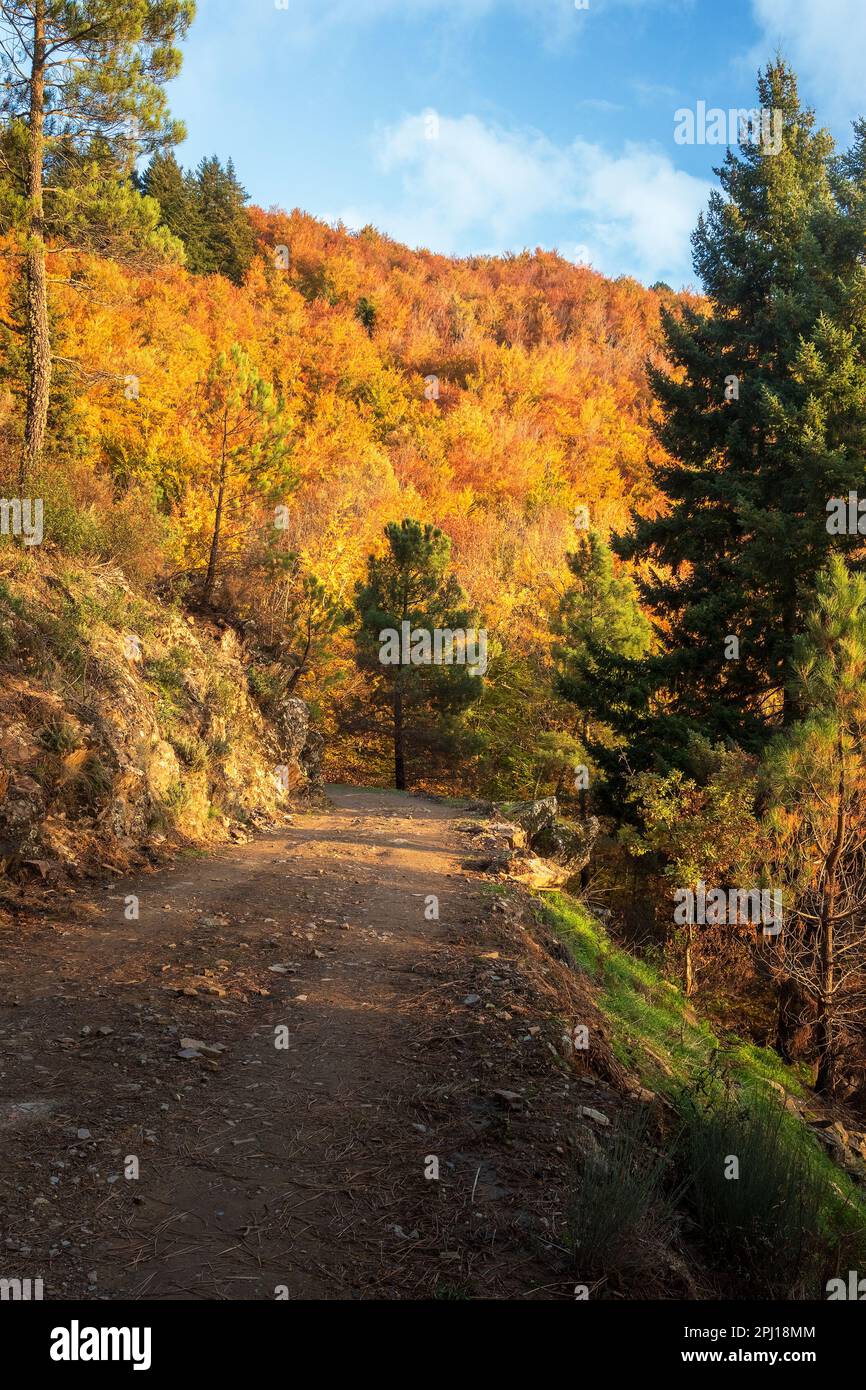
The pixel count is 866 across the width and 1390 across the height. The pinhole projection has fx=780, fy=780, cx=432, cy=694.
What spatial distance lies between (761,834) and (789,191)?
14674 mm

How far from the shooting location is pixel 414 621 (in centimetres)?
2641

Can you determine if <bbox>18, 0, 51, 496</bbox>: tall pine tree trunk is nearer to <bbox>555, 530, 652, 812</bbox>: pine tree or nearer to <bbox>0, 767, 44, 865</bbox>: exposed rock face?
<bbox>0, 767, 44, 865</bbox>: exposed rock face

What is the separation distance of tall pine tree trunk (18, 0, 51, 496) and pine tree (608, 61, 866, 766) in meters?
12.6

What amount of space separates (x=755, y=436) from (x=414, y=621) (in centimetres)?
1250

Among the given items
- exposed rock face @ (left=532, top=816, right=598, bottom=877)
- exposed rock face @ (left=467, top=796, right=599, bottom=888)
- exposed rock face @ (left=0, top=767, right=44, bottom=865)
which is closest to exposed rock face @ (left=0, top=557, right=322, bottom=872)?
exposed rock face @ (left=0, top=767, right=44, bottom=865)

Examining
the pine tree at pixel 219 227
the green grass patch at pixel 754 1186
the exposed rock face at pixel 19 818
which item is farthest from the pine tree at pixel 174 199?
the green grass patch at pixel 754 1186

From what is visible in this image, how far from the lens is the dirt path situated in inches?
121

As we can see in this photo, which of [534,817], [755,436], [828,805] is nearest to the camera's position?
[828,805]

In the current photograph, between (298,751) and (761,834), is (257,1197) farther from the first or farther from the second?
(298,751)

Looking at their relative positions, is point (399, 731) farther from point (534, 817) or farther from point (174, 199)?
point (174, 199)

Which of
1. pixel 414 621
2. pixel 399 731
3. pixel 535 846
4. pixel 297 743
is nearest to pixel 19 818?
pixel 535 846

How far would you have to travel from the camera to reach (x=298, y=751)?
19.5 m

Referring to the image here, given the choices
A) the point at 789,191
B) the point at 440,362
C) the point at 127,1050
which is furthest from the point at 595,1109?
the point at 440,362

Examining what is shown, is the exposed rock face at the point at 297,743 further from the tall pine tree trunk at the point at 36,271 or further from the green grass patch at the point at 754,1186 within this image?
the green grass patch at the point at 754,1186
